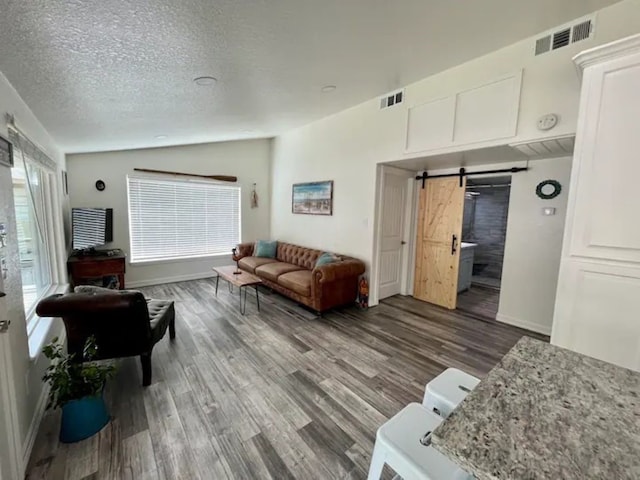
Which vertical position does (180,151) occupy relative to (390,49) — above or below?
below

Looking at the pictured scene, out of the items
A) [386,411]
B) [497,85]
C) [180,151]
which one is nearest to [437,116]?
[497,85]

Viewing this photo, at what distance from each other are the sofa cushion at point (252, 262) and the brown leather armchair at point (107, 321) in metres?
2.71

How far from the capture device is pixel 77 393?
175 cm

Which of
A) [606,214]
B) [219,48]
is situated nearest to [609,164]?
[606,214]

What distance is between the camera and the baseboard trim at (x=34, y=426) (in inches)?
62.1

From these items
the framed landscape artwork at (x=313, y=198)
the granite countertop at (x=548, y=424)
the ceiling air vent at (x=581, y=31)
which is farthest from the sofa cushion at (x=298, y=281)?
the ceiling air vent at (x=581, y=31)

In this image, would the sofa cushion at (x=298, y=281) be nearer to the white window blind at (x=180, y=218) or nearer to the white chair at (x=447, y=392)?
the white window blind at (x=180, y=218)

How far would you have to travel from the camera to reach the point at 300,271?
14.8 feet

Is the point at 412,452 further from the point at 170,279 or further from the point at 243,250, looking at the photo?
the point at 170,279

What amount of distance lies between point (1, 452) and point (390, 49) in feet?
12.0

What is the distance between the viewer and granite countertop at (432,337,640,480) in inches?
24.4

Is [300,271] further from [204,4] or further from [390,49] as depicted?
[204,4]

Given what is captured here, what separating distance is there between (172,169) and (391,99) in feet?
13.7

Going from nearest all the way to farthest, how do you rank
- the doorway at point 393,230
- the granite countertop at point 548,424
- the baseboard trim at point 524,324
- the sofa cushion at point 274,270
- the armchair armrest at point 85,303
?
the granite countertop at point 548,424 < the armchair armrest at point 85,303 < the baseboard trim at point 524,324 < the doorway at point 393,230 < the sofa cushion at point 274,270
